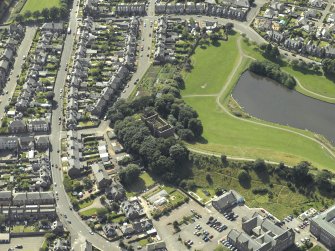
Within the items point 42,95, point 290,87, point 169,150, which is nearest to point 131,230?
point 169,150

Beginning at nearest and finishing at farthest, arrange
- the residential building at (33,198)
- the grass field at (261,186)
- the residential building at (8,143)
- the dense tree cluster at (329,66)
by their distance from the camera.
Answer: the grass field at (261,186), the residential building at (33,198), the residential building at (8,143), the dense tree cluster at (329,66)

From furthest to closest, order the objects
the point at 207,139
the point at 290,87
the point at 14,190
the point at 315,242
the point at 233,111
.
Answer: the point at 290,87
the point at 233,111
the point at 207,139
the point at 14,190
the point at 315,242

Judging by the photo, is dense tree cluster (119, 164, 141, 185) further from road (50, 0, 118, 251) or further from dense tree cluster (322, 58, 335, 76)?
dense tree cluster (322, 58, 335, 76)

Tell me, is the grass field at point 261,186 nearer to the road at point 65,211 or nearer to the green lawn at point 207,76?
the road at point 65,211

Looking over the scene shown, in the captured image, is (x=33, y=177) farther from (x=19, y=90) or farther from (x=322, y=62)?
(x=322, y=62)

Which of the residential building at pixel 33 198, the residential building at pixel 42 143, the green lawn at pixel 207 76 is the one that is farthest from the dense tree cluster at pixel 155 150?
the green lawn at pixel 207 76
